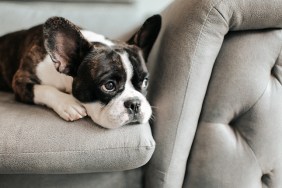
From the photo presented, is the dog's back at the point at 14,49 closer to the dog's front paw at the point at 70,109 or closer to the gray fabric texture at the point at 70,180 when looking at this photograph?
the dog's front paw at the point at 70,109

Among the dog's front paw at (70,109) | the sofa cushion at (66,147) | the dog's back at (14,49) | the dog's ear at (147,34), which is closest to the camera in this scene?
the sofa cushion at (66,147)

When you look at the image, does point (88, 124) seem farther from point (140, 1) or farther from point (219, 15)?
point (140, 1)

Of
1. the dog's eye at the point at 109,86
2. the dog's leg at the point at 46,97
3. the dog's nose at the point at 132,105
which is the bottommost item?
the dog's leg at the point at 46,97

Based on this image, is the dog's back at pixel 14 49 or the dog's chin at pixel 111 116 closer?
the dog's chin at pixel 111 116

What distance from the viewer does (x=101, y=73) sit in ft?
4.12

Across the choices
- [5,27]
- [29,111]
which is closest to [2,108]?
[29,111]

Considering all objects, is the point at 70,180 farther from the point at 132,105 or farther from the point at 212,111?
the point at 212,111

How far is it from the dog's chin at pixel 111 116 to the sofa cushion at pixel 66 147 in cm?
2

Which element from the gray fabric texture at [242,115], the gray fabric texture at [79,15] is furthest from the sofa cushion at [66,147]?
the gray fabric texture at [79,15]

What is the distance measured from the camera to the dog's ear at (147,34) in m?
1.44

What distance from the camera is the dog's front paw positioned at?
1254 millimetres

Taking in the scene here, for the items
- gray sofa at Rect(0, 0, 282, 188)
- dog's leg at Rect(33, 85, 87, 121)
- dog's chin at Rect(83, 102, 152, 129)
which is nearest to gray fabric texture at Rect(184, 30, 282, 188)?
gray sofa at Rect(0, 0, 282, 188)

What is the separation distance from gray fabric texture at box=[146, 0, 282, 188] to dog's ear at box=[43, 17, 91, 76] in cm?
33

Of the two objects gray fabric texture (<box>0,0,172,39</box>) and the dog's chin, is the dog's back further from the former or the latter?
the dog's chin
